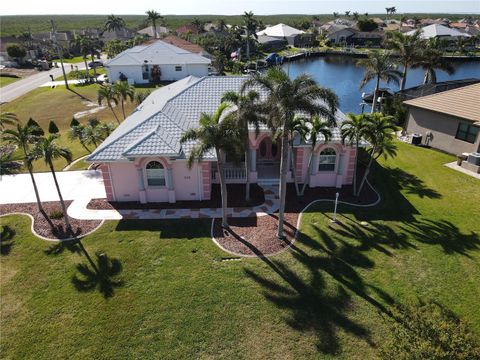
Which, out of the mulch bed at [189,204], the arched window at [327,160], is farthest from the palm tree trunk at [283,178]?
the arched window at [327,160]

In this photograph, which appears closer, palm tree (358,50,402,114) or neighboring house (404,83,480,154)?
neighboring house (404,83,480,154)

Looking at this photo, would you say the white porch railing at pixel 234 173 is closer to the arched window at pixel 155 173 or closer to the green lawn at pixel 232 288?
the arched window at pixel 155 173

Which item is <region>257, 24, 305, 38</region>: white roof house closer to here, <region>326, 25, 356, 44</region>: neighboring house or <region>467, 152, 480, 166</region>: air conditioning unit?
<region>326, 25, 356, 44</region>: neighboring house

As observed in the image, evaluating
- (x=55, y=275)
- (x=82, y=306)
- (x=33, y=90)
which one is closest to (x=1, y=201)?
(x=55, y=275)

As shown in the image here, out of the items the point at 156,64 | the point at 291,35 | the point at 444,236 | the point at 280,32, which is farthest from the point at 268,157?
the point at 291,35

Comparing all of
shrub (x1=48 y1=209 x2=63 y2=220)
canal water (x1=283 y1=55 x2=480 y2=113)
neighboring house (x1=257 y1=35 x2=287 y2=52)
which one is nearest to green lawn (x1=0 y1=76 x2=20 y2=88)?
canal water (x1=283 y1=55 x2=480 y2=113)

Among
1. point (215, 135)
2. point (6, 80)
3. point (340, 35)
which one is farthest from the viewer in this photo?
point (340, 35)

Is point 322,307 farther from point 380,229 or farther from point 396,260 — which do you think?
point 380,229

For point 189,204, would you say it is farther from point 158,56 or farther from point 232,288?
point 158,56
